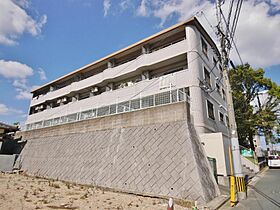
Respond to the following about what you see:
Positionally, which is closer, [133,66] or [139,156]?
[139,156]

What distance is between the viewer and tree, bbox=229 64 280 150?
66.9ft

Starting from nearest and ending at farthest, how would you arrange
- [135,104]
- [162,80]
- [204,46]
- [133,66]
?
[135,104]
[162,80]
[204,46]
[133,66]

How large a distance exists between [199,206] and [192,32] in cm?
1173

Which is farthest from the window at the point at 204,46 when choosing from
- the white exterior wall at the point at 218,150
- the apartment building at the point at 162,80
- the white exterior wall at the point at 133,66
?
the white exterior wall at the point at 218,150

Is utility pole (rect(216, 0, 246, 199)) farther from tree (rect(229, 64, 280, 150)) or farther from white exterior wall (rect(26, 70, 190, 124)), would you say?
tree (rect(229, 64, 280, 150))

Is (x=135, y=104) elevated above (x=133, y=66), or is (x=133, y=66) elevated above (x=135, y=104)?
(x=133, y=66)

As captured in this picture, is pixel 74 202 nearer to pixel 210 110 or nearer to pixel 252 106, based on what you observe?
pixel 210 110

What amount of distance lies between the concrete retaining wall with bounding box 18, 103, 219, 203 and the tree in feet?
51.0

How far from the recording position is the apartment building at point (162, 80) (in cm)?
1209

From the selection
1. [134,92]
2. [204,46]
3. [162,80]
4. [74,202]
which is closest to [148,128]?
[74,202]

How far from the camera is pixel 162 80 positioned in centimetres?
1408

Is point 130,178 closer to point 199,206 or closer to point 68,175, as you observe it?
point 199,206

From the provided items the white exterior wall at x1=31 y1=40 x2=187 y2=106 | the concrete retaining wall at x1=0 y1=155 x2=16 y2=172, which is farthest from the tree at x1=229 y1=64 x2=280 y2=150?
the concrete retaining wall at x1=0 y1=155 x2=16 y2=172

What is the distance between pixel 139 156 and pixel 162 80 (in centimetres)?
703
